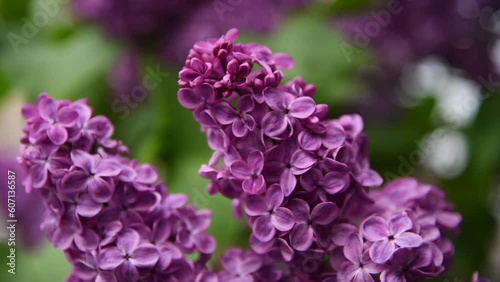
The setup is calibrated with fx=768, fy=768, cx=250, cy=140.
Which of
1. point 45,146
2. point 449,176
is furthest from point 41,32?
point 45,146

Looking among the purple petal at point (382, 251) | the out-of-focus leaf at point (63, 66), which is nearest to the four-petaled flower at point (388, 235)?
the purple petal at point (382, 251)

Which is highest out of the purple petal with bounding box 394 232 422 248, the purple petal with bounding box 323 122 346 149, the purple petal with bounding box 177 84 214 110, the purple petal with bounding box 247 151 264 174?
the purple petal with bounding box 177 84 214 110

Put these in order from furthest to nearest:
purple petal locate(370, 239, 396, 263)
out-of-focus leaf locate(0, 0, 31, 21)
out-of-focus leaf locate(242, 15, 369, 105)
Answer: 1. out-of-focus leaf locate(0, 0, 31, 21)
2. out-of-focus leaf locate(242, 15, 369, 105)
3. purple petal locate(370, 239, 396, 263)

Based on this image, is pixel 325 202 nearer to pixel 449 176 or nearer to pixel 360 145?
pixel 360 145

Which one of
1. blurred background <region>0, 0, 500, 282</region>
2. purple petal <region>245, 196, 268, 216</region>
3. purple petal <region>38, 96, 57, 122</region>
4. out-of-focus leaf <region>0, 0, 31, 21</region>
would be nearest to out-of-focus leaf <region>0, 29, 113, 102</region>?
blurred background <region>0, 0, 500, 282</region>

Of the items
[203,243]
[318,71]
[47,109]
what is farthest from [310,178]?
[318,71]

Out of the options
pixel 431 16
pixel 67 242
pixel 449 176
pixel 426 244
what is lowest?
pixel 449 176

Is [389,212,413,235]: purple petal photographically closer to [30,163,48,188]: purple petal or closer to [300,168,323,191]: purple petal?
[300,168,323,191]: purple petal
